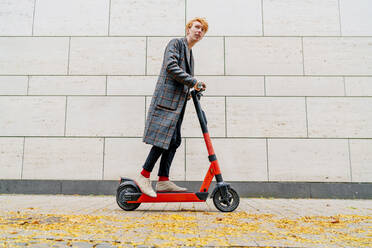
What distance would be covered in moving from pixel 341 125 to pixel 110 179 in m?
3.93

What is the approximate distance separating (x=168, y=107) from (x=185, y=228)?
130 centimetres

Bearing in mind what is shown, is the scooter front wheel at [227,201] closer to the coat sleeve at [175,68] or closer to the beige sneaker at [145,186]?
the beige sneaker at [145,186]

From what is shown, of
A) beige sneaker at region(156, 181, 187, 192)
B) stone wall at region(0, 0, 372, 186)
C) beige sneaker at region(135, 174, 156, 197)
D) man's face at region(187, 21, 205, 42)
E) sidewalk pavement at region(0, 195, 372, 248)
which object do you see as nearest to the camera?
sidewalk pavement at region(0, 195, 372, 248)

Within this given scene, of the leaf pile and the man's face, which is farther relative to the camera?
the man's face

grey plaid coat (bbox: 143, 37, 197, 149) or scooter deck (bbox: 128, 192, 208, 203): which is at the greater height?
grey plaid coat (bbox: 143, 37, 197, 149)

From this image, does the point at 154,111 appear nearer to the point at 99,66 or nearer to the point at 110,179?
the point at 110,179

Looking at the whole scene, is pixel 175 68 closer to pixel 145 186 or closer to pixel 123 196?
pixel 145 186

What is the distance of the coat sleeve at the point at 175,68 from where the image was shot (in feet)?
9.22

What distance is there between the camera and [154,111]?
2.86 meters

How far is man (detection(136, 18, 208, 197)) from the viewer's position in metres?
2.80

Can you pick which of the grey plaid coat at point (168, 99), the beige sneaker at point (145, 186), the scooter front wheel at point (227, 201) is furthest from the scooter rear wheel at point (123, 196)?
the scooter front wheel at point (227, 201)

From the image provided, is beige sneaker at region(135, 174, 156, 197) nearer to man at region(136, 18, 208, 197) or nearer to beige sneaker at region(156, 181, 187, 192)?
man at region(136, 18, 208, 197)

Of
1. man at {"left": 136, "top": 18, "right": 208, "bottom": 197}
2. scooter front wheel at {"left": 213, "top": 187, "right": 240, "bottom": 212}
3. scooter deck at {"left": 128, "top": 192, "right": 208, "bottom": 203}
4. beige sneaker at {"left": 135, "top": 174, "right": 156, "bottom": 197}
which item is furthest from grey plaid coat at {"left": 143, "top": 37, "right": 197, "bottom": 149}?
scooter front wheel at {"left": 213, "top": 187, "right": 240, "bottom": 212}

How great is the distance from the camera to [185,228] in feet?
6.80
